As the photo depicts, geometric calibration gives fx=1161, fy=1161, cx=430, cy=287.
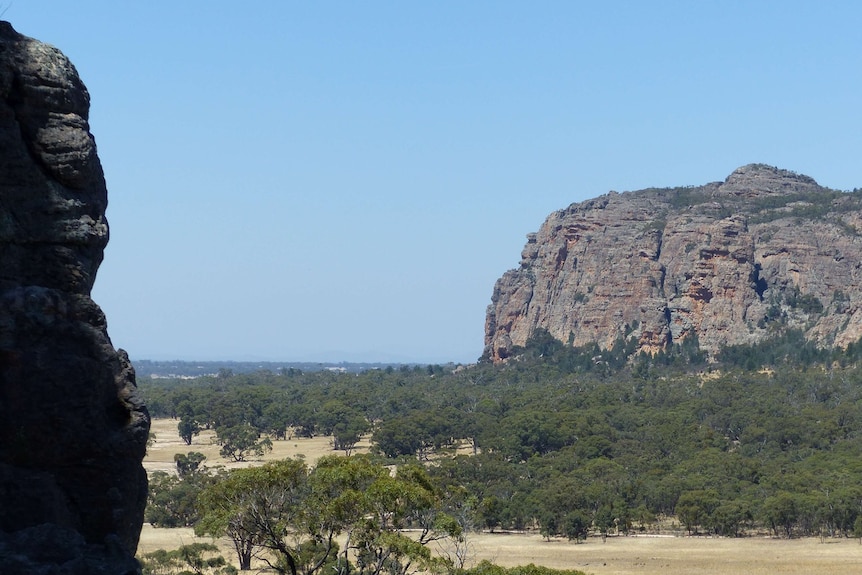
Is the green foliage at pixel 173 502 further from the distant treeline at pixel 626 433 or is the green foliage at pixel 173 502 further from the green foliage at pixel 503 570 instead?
the green foliage at pixel 503 570

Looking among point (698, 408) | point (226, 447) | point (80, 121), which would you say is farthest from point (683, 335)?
point (80, 121)

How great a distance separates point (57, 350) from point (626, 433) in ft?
297

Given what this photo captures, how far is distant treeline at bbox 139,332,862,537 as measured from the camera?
6788 cm

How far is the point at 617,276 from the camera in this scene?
19788cm

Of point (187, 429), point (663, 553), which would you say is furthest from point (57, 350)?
point (187, 429)

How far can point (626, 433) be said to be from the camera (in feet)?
334

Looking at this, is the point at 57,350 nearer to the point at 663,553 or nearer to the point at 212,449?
the point at 663,553

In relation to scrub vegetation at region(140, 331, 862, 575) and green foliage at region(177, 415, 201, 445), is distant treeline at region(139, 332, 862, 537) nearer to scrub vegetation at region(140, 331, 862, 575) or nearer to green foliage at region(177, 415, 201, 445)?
scrub vegetation at region(140, 331, 862, 575)

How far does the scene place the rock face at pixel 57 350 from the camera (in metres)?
14.5

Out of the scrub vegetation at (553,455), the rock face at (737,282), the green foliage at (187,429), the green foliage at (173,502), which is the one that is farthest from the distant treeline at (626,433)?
the green foliage at (173,502)

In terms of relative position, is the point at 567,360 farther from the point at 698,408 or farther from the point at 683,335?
the point at 698,408

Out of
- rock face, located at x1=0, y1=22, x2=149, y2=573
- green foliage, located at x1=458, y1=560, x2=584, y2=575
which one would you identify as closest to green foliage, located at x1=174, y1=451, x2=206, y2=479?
green foliage, located at x1=458, y1=560, x2=584, y2=575

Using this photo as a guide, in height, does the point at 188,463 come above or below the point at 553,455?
below

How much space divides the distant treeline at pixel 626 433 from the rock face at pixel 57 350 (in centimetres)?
1792
